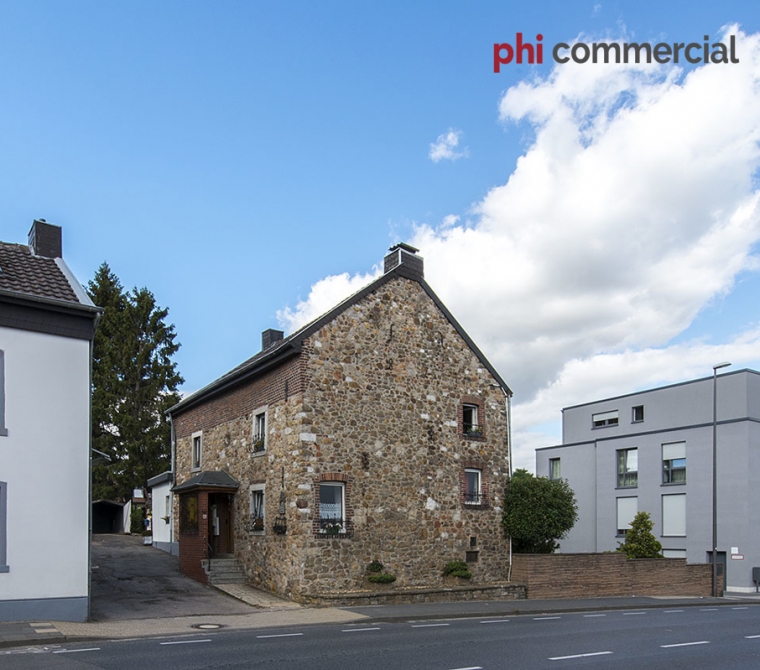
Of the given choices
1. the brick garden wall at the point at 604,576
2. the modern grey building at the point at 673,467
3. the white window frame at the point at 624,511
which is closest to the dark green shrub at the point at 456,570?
the brick garden wall at the point at 604,576

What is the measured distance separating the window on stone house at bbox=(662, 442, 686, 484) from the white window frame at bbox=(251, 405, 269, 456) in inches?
981

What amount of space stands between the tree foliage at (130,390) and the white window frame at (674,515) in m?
28.8

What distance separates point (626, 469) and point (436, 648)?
31.8m

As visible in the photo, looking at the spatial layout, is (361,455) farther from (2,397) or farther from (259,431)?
(2,397)

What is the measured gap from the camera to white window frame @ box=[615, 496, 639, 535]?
4066 centimetres

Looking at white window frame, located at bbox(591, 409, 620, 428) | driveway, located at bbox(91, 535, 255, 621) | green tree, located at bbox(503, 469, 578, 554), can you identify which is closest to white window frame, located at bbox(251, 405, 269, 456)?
driveway, located at bbox(91, 535, 255, 621)

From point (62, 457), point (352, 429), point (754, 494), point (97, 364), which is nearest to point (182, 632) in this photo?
point (62, 457)

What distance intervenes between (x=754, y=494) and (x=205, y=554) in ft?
85.2

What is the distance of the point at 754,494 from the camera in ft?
114

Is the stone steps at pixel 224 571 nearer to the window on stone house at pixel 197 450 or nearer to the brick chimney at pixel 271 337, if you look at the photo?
the window on stone house at pixel 197 450

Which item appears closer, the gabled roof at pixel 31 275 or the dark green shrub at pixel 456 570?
the gabled roof at pixel 31 275

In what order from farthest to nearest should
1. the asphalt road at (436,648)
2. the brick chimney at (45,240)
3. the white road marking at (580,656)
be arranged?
the brick chimney at (45,240) < the white road marking at (580,656) < the asphalt road at (436,648)

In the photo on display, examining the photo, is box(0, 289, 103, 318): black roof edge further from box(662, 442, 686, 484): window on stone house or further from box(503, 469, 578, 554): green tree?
box(662, 442, 686, 484): window on stone house

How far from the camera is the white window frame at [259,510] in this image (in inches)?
860
